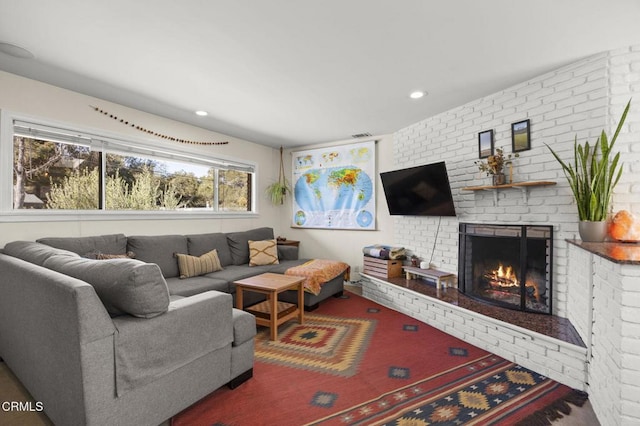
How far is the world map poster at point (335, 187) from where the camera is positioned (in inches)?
181

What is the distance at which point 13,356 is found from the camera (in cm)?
200

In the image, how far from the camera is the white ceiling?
182 cm

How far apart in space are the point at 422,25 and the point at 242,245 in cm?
336

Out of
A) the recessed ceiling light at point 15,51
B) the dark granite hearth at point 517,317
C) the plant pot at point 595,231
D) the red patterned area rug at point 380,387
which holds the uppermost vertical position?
the recessed ceiling light at point 15,51

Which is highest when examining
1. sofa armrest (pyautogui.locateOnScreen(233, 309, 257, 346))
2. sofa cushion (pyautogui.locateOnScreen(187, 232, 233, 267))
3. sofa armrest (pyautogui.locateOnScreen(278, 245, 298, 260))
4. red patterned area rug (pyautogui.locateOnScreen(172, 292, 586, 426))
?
sofa cushion (pyautogui.locateOnScreen(187, 232, 233, 267))

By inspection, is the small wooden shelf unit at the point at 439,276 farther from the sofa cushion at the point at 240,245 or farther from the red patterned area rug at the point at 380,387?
the sofa cushion at the point at 240,245

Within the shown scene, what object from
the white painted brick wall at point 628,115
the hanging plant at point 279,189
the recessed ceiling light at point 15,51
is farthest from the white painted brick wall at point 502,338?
the recessed ceiling light at point 15,51

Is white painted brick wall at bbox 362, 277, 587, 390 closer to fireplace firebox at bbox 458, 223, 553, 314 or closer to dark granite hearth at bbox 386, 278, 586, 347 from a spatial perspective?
dark granite hearth at bbox 386, 278, 586, 347

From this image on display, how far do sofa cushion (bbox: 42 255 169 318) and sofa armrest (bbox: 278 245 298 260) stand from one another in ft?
9.63

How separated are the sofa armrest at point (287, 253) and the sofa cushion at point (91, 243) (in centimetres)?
199

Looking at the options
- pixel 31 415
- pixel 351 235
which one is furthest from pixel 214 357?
pixel 351 235

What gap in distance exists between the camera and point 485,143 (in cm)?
315

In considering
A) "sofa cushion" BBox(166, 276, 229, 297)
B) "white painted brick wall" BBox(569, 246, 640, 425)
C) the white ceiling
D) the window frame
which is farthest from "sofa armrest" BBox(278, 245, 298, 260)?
"white painted brick wall" BBox(569, 246, 640, 425)

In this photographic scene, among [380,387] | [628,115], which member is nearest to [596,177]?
[628,115]
